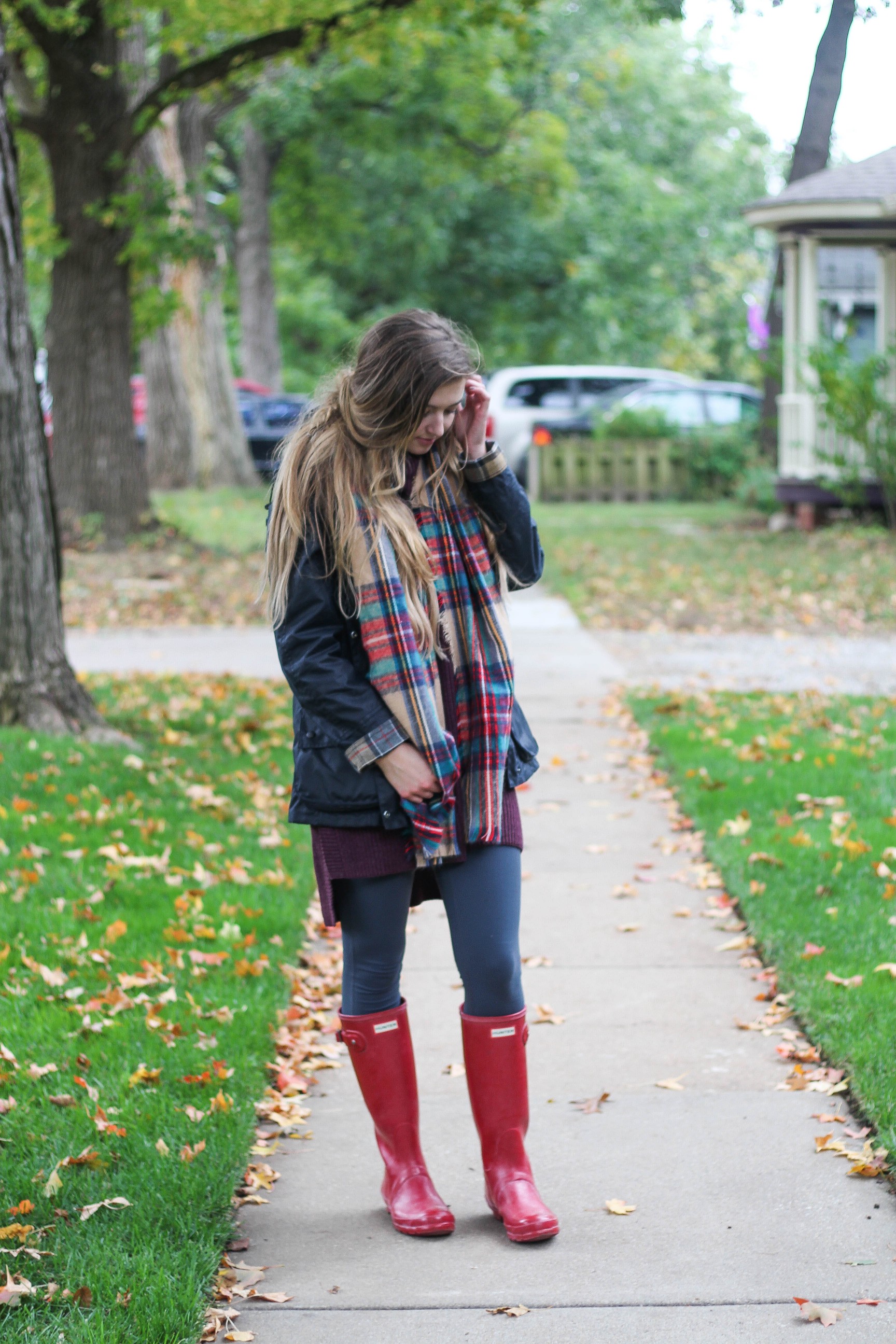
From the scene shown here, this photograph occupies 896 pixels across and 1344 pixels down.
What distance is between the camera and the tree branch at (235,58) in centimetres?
1258

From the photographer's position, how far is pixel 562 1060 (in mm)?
4066

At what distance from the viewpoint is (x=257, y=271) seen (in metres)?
29.9

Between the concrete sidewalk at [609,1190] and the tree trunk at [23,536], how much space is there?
2.70 metres

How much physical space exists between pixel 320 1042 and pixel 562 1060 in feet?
2.40

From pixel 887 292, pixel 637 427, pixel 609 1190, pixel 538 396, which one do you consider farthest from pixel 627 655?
pixel 538 396

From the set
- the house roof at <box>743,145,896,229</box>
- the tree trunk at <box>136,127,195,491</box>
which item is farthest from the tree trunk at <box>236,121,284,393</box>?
the house roof at <box>743,145,896,229</box>

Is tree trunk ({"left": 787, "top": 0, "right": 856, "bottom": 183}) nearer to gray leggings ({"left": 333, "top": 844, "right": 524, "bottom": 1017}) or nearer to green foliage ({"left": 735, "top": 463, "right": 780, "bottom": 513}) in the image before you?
gray leggings ({"left": 333, "top": 844, "right": 524, "bottom": 1017})

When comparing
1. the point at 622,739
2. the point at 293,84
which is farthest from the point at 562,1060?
the point at 293,84

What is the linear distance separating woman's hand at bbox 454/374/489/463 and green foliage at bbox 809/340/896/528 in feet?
43.0

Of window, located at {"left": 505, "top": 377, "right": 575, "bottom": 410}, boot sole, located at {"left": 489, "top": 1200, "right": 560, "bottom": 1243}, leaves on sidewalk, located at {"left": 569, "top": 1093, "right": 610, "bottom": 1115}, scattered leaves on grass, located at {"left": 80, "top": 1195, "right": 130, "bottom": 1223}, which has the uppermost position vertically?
window, located at {"left": 505, "top": 377, "right": 575, "bottom": 410}

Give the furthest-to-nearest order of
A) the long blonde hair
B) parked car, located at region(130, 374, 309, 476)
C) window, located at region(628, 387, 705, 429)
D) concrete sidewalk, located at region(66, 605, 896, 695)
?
parked car, located at region(130, 374, 309, 476), window, located at region(628, 387, 705, 429), concrete sidewalk, located at region(66, 605, 896, 695), the long blonde hair

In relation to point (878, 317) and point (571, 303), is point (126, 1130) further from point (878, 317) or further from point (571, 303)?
point (571, 303)

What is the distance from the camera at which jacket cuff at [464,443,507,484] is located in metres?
3.01

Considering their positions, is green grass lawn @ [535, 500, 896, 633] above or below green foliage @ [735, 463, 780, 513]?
below
